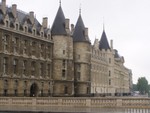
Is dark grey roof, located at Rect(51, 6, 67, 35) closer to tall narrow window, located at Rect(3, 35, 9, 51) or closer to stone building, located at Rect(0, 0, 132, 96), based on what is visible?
stone building, located at Rect(0, 0, 132, 96)

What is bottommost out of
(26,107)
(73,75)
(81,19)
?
(26,107)

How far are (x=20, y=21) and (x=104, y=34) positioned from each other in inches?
1716

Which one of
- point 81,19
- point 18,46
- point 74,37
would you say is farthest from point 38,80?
point 81,19

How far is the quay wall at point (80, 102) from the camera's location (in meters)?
33.0

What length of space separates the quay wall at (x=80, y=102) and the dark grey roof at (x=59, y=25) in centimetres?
2681

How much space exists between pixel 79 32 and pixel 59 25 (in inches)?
229

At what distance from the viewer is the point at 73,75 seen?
6550 centimetres

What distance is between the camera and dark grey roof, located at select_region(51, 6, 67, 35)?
62669 mm

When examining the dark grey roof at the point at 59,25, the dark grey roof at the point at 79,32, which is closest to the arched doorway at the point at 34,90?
the dark grey roof at the point at 59,25

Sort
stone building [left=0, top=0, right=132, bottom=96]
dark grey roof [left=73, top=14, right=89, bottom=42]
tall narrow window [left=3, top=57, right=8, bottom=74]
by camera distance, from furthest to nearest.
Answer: dark grey roof [left=73, top=14, right=89, bottom=42] < stone building [left=0, top=0, right=132, bottom=96] < tall narrow window [left=3, top=57, right=8, bottom=74]

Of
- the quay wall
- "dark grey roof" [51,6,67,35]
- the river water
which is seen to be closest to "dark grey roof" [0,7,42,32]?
"dark grey roof" [51,6,67,35]

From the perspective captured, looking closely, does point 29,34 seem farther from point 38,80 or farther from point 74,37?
point 74,37

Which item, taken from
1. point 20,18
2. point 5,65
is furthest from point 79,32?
point 5,65

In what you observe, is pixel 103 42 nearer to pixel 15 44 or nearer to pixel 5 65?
pixel 15 44
